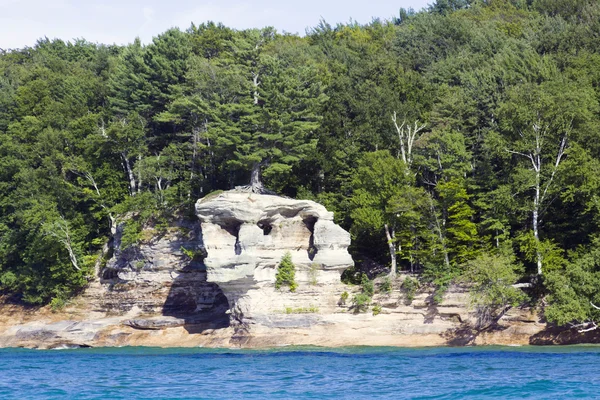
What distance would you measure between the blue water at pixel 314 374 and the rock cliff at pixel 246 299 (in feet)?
9.08

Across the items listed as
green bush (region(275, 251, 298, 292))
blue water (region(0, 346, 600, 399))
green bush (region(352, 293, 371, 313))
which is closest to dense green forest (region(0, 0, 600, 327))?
green bush (region(352, 293, 371, 313))

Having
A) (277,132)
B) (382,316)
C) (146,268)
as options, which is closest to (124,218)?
(146,268)

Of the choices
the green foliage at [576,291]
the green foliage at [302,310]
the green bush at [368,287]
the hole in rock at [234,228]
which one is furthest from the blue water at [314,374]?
the hole in rock at [234,228]

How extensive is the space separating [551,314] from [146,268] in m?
23.1

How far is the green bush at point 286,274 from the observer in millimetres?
44656

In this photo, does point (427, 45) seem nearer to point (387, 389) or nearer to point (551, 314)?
point (551, 314)

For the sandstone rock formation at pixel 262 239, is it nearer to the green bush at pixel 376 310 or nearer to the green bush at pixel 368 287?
the green bush at pixel 368 287

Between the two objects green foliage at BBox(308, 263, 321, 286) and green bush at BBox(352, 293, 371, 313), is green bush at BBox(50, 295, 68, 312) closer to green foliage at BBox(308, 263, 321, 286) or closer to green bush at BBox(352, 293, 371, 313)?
green foliage at BBox(308, 263, 321, 286)

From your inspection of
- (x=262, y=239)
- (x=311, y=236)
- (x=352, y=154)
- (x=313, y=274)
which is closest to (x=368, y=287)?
(x=313, y=274)

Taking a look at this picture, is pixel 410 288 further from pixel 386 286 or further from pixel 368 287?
pixel 368 287

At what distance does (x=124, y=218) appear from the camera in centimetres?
5234

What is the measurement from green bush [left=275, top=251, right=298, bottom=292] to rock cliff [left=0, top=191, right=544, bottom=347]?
0.27 meters

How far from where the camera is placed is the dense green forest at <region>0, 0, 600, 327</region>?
144 ft

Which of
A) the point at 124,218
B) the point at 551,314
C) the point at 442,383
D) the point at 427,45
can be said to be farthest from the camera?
the point at 427,45
